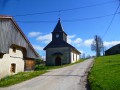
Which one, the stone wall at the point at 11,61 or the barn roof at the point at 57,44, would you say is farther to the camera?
the barn roof at the point at 57,44

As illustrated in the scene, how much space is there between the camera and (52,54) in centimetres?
4884

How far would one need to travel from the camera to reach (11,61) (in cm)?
2270

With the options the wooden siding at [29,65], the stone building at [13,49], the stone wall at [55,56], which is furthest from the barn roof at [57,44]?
the stone building at [13,49]

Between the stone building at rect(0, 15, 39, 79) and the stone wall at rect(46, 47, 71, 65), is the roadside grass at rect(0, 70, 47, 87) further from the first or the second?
the stone wall at rect(46, 47, 71, 65)

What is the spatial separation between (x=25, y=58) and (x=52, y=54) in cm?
2230

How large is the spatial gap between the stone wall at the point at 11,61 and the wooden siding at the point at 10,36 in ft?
3.26

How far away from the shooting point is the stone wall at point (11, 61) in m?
20.8

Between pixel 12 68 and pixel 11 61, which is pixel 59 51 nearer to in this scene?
pixel 12 68

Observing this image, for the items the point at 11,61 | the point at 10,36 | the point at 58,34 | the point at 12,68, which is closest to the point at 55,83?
the point at 10,36

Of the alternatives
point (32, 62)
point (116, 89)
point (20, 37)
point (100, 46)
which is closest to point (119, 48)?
point (100, 46)

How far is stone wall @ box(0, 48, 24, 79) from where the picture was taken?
20.8 m

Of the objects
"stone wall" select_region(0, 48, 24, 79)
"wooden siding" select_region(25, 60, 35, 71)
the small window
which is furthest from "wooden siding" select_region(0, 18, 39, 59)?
the small window

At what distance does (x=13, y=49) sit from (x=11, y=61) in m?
1.58

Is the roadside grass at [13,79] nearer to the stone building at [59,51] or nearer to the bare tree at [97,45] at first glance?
the stone building at [59,51]
